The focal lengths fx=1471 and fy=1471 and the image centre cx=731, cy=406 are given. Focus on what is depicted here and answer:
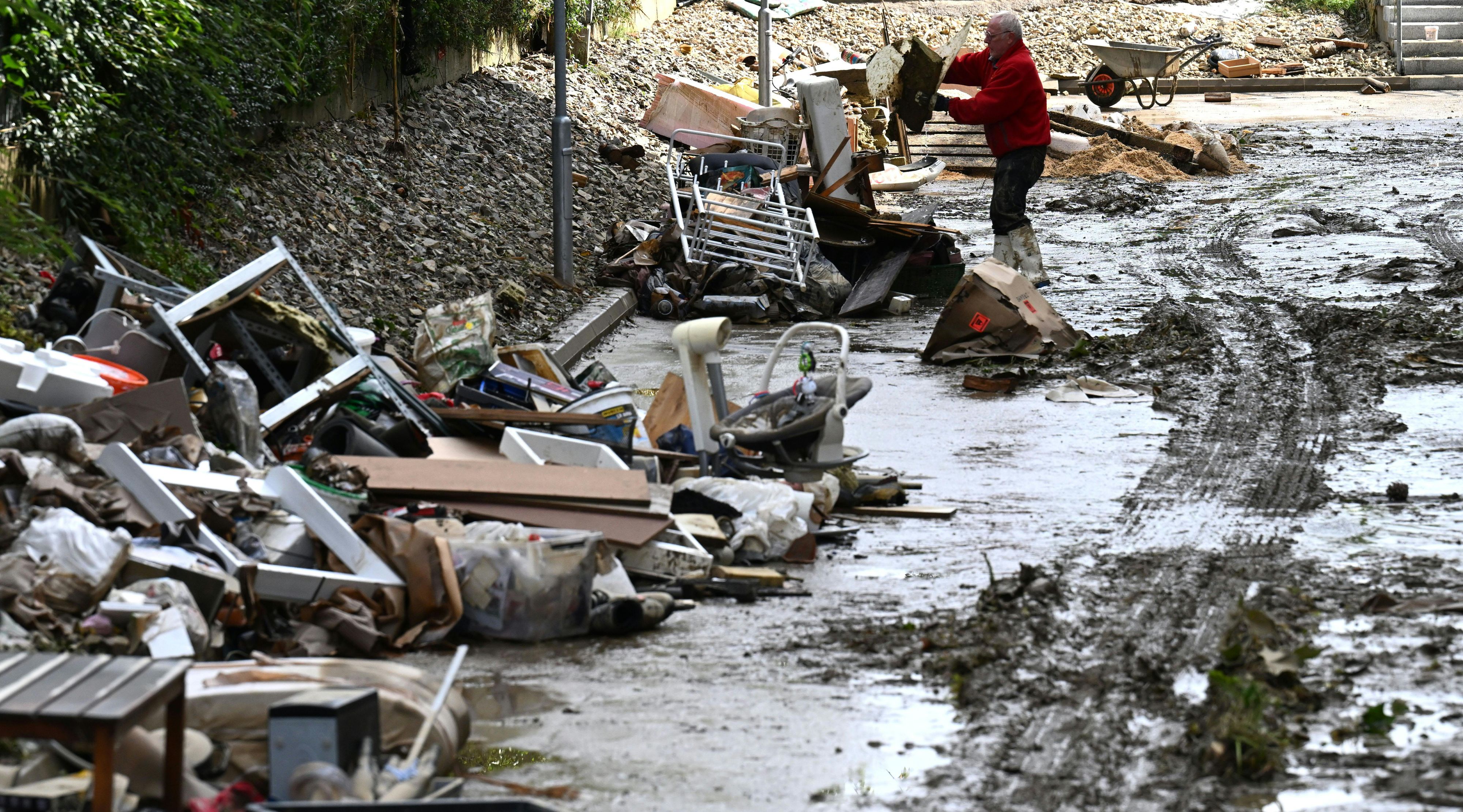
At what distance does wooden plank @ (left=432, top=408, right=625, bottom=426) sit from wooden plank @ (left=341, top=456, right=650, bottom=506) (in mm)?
649

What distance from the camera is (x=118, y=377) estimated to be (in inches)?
→ 237

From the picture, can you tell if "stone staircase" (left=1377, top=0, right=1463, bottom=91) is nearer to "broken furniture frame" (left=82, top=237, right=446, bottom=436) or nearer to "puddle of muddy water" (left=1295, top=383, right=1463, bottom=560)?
"puddle of muddy water" (left=1295, top=383, right=1463, bottom=560)

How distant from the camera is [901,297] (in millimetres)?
11742

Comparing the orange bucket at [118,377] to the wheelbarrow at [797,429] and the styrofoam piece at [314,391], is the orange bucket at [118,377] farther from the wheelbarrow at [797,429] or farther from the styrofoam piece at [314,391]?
the wheelbarrow at [797,429]

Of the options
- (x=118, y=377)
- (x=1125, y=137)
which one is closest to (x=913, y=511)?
(x=118, y=377)

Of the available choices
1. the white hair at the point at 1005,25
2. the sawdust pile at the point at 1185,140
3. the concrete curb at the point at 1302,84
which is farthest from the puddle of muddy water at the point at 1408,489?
the concrete curb at the point at 1302,84

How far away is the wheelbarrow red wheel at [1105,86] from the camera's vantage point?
2442cm

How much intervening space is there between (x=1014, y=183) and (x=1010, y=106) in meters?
0.61

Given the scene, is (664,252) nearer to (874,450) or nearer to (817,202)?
(817,202)

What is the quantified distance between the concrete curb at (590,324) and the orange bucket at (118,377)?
11.0 feet

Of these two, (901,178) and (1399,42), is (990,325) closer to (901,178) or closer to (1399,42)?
(901,178)

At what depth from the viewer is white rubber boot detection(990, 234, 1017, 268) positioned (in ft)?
40.0

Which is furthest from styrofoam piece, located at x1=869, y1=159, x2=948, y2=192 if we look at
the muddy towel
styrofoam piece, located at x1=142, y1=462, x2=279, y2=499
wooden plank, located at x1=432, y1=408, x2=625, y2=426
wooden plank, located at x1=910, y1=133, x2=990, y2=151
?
the muddy towel

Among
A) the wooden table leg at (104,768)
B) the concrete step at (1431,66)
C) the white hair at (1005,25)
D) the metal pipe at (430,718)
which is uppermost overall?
the white hair at (1005,25)
